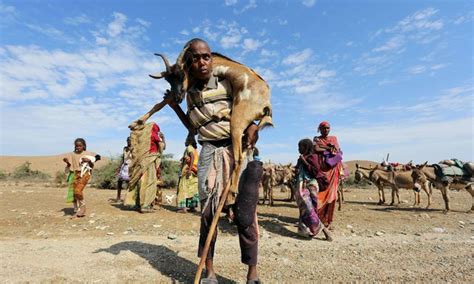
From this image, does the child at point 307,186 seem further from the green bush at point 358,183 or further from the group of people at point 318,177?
the green bush at point 358,183

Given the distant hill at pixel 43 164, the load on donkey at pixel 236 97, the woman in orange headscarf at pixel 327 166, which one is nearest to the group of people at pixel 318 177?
the woman in orange headscarf at pixel 327 166

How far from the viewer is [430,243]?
5.59 meters

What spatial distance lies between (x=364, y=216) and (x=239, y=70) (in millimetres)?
7252

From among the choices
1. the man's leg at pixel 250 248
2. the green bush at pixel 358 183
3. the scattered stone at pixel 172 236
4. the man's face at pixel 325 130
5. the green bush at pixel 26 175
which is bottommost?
the scattered stone at pixel 172 236

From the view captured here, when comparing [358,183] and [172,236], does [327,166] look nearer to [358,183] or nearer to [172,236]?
[172,236]

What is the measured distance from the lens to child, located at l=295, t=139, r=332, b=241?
245 inches

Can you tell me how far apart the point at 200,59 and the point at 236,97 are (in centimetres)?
48

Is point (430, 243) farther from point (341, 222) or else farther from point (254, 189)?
point (254, 189)

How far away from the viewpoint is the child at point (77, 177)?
25.4 ft

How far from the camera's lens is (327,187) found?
698cm

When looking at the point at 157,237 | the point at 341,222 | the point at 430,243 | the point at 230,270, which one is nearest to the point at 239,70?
the point at 230,270

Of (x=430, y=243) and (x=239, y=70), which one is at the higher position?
(x=239, y=70)

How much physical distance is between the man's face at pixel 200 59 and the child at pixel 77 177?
6042 millimetres

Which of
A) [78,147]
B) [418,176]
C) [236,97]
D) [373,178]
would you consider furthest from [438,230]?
[78,147]
